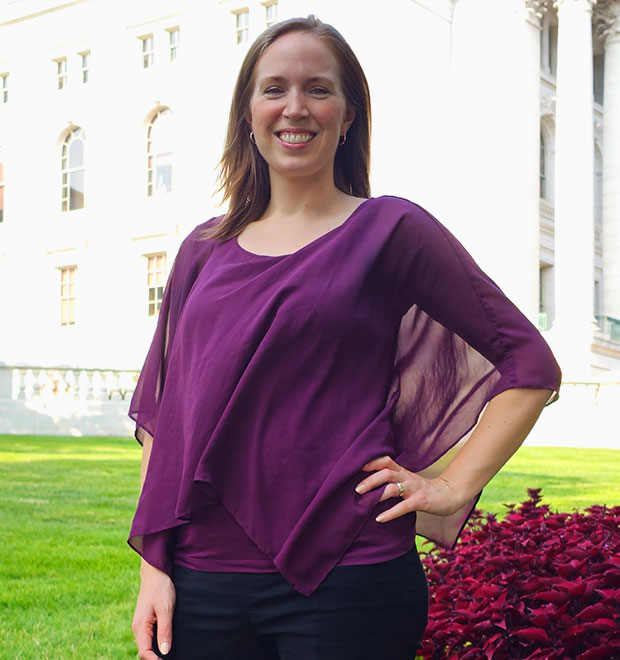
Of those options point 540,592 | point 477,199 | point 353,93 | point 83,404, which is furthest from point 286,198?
point 477,199

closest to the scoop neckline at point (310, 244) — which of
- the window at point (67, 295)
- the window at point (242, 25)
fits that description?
the window at point (242, 25)

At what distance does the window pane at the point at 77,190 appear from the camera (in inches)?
1528

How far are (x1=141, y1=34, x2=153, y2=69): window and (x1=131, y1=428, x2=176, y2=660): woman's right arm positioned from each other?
1441 inches

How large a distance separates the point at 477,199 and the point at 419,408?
102 ft

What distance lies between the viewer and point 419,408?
240 cm

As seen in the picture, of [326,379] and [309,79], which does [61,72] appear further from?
[326,379]

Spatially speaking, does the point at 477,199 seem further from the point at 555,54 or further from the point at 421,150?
the point at 555,54

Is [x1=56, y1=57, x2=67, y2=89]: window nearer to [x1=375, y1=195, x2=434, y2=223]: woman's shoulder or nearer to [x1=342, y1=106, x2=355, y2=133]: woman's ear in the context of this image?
[x1=342, y1=106, x2=355, y2=133]: woman's ear

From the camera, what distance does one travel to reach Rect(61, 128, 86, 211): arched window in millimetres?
38906

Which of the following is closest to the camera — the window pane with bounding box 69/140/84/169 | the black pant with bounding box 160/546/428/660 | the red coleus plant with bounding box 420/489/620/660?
the black pant with bounding box 160/546/428/660

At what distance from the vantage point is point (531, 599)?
4055 mm

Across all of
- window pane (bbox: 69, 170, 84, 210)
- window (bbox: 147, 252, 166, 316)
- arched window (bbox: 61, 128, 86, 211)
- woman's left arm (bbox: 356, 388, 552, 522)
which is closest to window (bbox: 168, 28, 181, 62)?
arched window (bbox: 61, 128, 86, 211)

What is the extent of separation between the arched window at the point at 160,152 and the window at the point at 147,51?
183 centimetres

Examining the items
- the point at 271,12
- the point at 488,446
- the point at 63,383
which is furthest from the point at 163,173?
the point at 488,446
